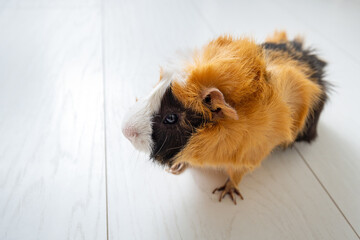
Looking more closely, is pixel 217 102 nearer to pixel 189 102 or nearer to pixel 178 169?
pixel 189 102

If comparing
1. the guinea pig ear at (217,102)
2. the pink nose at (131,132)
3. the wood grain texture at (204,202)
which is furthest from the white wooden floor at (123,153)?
the guinea pig ear at (217,102)

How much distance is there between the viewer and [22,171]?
113 cm

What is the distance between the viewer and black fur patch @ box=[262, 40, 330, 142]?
3.67 ft

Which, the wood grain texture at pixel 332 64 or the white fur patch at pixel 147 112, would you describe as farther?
Result: the wood grain texture at pixel 332 64

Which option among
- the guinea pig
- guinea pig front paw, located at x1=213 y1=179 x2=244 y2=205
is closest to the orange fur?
the guinea pig

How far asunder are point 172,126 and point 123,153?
17.4 inches

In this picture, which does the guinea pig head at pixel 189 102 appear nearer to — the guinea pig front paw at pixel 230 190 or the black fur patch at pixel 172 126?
the black fur patch at pixel 172 126

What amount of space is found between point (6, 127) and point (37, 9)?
1047mm

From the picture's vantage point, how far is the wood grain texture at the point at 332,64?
1.17 m

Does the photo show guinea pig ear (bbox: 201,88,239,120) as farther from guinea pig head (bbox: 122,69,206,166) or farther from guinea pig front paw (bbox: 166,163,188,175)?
guinea pig front paw (bbox: 166,163,188,175)

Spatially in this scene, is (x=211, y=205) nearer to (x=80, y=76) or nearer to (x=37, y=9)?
(x=80, y=76)

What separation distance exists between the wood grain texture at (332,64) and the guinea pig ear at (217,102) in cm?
61

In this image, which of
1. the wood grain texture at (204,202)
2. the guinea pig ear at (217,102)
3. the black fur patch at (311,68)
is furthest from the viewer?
the black fur patch at (311,68)

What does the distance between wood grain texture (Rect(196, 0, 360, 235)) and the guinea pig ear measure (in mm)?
610
